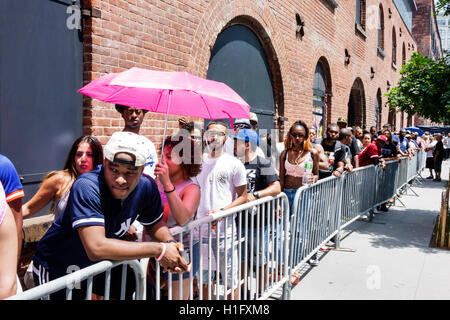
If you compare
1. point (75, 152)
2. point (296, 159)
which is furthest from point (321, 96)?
point (75, 152)

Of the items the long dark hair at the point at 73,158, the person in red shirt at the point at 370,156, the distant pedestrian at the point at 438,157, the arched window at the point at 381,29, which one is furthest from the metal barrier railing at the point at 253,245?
the arched window at the point at 381,29

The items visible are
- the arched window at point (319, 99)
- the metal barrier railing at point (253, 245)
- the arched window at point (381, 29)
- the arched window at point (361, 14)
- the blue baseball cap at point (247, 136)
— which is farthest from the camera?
the arched window at point (381, 29)

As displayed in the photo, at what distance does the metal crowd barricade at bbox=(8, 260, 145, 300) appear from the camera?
155cm

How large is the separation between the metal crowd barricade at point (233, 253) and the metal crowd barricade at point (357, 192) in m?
2.38

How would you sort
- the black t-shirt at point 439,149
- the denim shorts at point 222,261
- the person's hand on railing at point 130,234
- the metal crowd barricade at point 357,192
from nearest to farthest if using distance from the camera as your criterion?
the person's hand on railing at point 130,234 < the denim shorts at point 222,261 < the metal crowd barricade at point 357,192 < the black t-shirt at point 439,149

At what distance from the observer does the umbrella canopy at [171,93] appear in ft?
9.80

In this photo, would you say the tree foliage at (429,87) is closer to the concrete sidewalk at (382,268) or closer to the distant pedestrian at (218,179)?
the concrete sidewalk at (382,268)

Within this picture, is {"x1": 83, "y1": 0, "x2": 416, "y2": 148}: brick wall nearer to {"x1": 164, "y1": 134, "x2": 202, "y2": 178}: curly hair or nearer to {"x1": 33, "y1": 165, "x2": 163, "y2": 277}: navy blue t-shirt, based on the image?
{"x1": 164, "y1": 134, "x2": 202, "y2": 178}: curly hair

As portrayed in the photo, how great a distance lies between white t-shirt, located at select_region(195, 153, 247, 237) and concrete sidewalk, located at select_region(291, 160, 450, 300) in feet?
4.86

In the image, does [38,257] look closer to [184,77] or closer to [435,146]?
[184,77]

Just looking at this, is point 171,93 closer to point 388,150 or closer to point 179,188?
point 179,188

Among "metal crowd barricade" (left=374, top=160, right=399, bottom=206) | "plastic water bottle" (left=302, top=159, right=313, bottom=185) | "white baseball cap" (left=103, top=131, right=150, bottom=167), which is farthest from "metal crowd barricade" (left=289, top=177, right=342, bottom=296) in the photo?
"metal crowd barricade" (left=374, top=160, right=399, bottom=206)

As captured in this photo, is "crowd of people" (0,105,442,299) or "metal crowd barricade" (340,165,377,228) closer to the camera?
"crowd of people" (0,105,442,299)
